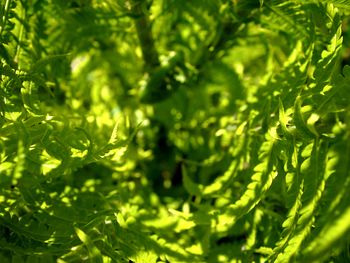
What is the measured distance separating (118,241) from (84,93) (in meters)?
0.37

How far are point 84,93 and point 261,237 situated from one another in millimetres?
382

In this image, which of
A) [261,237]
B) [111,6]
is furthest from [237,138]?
[111,6]

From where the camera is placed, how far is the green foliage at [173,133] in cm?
42

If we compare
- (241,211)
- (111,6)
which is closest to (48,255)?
(241,211)

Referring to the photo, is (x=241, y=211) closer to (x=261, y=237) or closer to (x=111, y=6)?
(x=261, y=237)

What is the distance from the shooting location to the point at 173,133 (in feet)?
2.44

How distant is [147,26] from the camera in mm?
644

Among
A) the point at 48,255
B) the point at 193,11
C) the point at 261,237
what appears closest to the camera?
the point at 48,255

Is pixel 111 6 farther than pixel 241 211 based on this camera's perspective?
Yes

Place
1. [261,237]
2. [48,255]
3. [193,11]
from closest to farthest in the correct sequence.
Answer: [48,255]
[261,237]
[193,11]

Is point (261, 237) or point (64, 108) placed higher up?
point (64, 108)

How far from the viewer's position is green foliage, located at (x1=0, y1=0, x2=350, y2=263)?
42 cm

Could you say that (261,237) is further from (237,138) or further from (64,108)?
(64,108)

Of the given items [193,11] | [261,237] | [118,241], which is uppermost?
[193,11]
